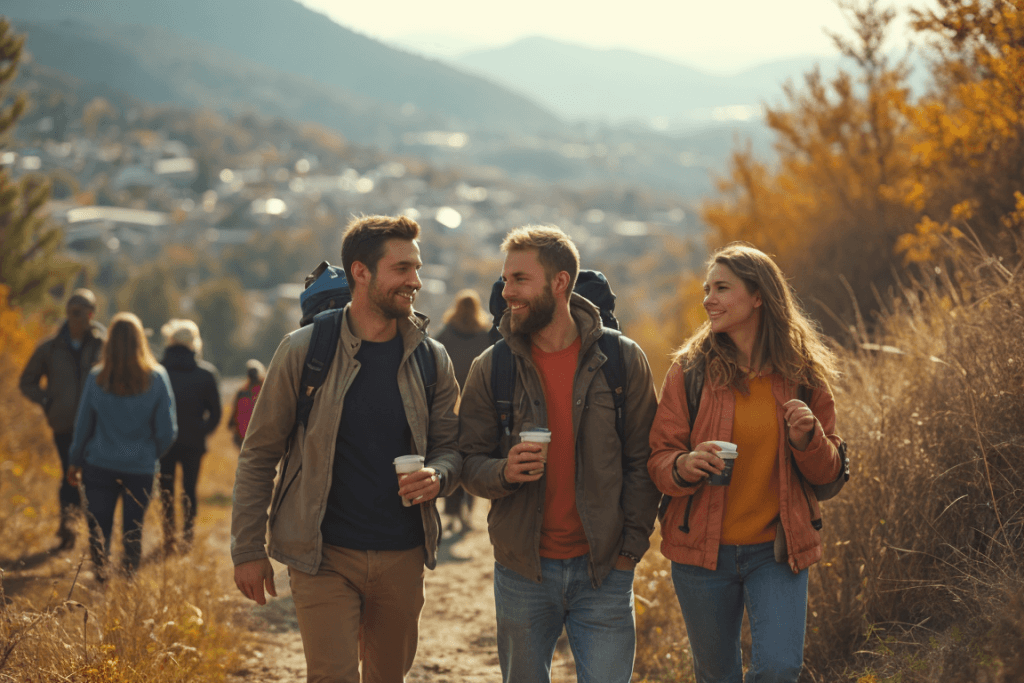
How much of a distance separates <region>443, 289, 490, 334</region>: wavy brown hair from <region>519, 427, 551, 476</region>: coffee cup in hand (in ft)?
14.5

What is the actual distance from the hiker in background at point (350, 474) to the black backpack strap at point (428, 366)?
0.02m

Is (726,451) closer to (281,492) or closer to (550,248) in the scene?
(550,248)

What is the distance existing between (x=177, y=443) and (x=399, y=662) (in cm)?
417

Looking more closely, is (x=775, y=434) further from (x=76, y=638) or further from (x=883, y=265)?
(x=883, y=265)

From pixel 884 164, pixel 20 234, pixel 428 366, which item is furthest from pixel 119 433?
pixel 20 234

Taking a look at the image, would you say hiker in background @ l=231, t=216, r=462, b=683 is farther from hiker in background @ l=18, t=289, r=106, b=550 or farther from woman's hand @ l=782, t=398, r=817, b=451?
hiker in background @ l=18, t=289, r=106, b=550

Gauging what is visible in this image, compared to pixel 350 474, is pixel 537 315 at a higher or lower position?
higher

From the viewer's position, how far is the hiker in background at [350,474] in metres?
3.04

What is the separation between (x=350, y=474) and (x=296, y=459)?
20 centimetres

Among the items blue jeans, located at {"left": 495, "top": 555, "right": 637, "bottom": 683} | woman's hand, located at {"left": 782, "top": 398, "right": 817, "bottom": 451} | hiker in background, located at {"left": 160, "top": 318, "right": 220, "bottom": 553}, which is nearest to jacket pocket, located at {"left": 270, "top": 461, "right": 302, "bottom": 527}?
blue jeans, located at {"left": 495, "top": 555, "right": 637, "bottom": 683}

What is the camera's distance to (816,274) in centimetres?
1084

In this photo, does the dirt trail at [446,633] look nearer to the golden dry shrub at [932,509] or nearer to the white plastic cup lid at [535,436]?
the golden dry shrub at [932,509]

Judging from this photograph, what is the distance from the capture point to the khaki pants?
9.94 ft

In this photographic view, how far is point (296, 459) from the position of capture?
10.2 feet
